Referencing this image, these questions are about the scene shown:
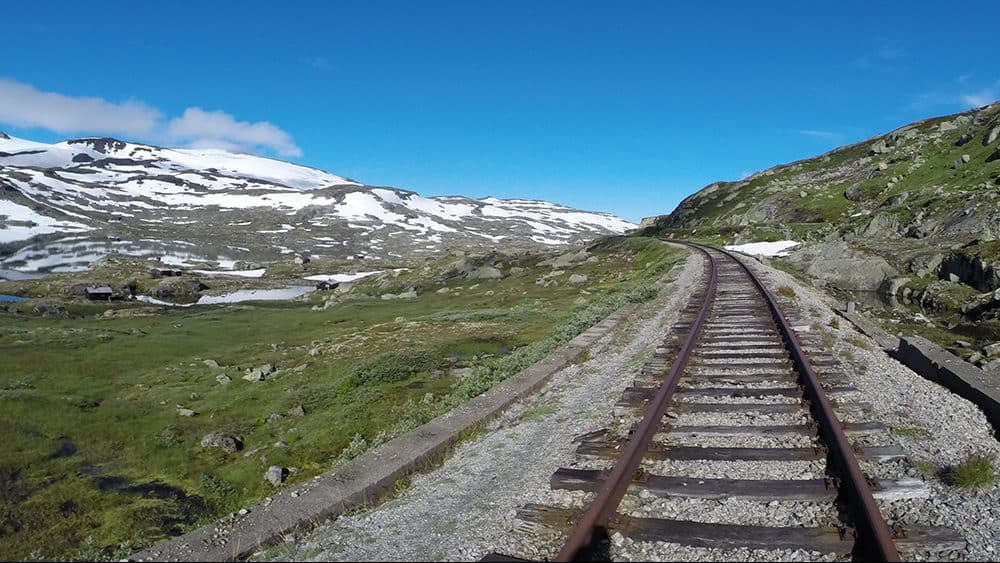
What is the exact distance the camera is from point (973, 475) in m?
6.29

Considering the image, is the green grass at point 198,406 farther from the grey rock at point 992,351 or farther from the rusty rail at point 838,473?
the grey rock at point 992,351

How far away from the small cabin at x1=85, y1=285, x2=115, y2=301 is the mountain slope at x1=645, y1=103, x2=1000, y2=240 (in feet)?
311

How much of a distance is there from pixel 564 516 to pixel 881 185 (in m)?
85.8

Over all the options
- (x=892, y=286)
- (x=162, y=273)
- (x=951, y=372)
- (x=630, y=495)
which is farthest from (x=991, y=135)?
(x=162, y=273)

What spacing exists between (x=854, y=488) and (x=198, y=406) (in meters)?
22.9

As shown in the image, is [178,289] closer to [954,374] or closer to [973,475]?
[954,374]

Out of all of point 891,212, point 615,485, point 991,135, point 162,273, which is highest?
point 991,135

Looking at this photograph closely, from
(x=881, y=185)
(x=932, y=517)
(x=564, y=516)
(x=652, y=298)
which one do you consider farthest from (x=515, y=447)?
(x=881, y=185)

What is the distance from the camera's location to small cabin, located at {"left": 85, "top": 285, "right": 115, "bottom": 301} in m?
91.8

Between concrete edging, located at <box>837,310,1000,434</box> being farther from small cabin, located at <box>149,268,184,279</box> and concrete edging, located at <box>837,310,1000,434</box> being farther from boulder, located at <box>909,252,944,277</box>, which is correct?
small cabin, located at <box>149,268,184,279</box>

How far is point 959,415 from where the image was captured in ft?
29.2

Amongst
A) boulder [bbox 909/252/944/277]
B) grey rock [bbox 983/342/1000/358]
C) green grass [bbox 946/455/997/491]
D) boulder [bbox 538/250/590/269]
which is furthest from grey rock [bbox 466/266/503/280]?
green grass [bbox 946/455/997/491]

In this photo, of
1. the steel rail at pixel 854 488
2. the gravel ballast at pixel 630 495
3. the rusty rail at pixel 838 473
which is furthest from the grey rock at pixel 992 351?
the steel rail at pixel 854 488

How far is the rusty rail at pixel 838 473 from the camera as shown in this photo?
4.98 m
